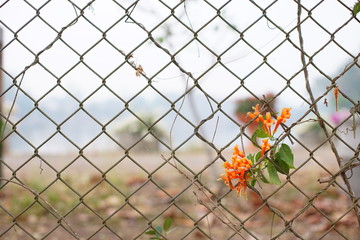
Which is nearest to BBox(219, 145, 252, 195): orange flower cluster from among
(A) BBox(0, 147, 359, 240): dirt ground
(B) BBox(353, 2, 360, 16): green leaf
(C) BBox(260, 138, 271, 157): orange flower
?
(C) BBox(260, 138, 271, 157): orange flower

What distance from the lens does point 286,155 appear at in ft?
5.45

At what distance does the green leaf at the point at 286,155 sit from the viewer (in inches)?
65.2

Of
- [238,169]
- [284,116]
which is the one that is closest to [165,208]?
[238,169]

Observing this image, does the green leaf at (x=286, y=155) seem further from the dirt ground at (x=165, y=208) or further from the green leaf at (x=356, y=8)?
the dirt ground at (x=165, y=208)

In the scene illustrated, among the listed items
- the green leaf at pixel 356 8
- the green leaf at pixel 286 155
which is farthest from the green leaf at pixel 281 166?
the green leaf at pixel 356 8

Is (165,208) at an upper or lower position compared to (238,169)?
upper

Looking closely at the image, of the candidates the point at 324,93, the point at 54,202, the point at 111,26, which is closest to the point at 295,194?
the point at 54,202

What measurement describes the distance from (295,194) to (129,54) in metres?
3.51

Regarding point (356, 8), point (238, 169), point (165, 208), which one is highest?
point (356, 8)

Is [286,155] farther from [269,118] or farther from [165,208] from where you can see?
[165,208]

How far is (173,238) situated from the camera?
3.60 meters

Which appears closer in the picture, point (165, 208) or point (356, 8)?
point (356, 8)

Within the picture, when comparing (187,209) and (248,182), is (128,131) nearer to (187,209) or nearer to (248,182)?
(187,209)

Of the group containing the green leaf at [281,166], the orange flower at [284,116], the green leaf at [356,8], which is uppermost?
the green leaf at [356,8]
